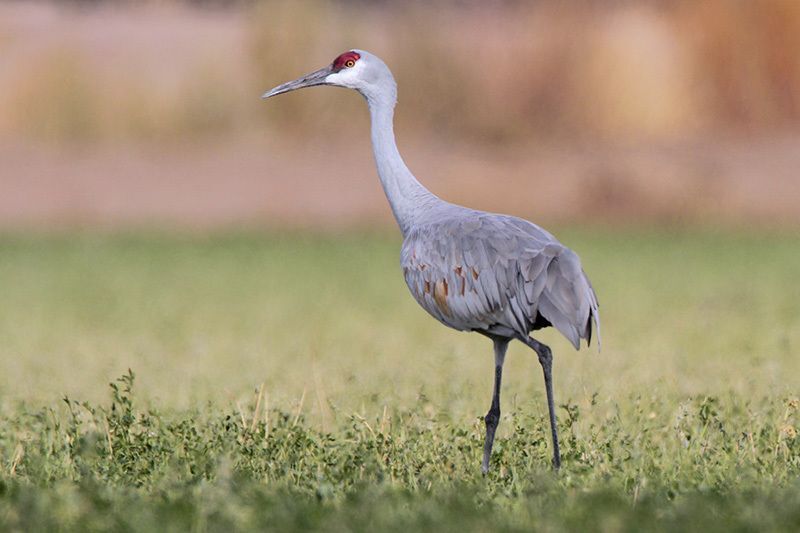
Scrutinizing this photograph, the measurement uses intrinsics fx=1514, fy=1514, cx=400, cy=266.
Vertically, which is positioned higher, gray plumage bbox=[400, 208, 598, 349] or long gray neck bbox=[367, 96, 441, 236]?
long gray neck bbox=[367, 96, 441, 236]

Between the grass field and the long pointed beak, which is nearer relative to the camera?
the grass field

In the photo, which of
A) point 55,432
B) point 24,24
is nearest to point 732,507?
point 55,432

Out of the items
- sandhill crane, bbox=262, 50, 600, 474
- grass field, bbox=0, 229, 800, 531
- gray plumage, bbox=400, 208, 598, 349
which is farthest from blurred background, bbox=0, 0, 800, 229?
gray plumage, bbox=400, 208, 598, 349

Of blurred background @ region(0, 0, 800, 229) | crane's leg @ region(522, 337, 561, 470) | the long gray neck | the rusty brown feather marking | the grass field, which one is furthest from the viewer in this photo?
blurred background @ region(0, 0, 800, 229)

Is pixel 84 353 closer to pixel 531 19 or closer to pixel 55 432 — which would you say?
pixel 55 432

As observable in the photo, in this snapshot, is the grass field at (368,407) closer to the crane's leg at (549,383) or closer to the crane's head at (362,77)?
the crane's leg at (549,383)

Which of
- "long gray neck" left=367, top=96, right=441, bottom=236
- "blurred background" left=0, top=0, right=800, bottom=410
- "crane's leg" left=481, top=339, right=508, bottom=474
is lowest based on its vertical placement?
"crane's leg" left=481, top=339, right=508, bottom=474

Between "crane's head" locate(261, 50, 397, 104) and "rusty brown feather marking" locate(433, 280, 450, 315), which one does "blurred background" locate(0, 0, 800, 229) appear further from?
"rusty brown feather marking" locate(433, 280, 450, 315)

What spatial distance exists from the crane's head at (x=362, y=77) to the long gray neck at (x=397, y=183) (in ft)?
0.61

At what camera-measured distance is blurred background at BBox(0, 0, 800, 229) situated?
3131 cm

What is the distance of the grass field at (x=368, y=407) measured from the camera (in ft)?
19.3

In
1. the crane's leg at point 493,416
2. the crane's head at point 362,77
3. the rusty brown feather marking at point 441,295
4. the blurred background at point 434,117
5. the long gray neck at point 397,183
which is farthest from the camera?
the blurred background at point 434,117

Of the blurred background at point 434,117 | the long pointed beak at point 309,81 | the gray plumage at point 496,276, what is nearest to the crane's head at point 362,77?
the long pointed beak at point 309,81

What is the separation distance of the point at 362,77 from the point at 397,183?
2.28 ft
